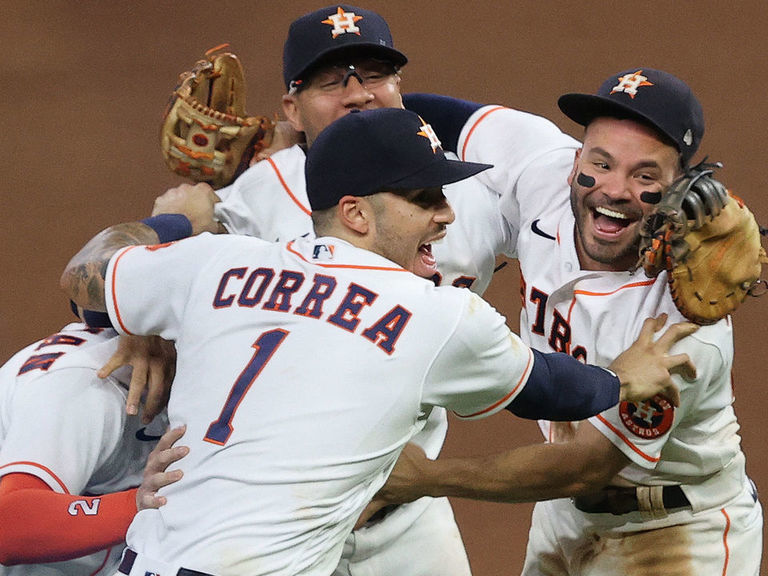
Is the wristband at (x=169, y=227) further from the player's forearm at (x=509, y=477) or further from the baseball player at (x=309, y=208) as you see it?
the player's forearm at (x=509, y=477)

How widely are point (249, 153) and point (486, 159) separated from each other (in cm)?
82

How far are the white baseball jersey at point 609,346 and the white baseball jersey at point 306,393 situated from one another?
2.07ft

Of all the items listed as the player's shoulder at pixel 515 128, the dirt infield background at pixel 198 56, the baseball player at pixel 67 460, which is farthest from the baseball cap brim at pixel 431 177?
the dirt infield background at pixel 198 56

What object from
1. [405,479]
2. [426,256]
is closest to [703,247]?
[426,256]

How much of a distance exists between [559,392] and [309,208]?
1.25 metres

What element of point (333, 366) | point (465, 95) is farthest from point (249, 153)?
point (465, 95)

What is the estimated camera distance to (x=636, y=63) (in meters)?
7.74

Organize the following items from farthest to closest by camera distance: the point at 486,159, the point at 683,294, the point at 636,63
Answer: the point at 636,63, the point at 486,159, the point at 683,294

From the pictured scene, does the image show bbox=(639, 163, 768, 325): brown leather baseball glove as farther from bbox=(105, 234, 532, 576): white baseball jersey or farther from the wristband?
the wristband

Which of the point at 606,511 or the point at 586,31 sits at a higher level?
the point at 586,31

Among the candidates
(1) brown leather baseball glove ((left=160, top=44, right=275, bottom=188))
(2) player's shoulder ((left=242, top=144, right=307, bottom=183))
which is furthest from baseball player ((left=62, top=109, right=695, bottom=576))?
(1) brown leather baseball glove ((left=160, top=44, right=275, bottom=188))

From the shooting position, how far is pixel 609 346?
3432mm

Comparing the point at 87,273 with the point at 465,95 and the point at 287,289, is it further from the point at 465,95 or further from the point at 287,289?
the point at 465,95

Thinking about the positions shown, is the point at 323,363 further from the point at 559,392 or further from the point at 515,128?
the point at 515,128
